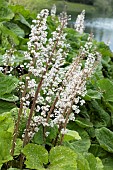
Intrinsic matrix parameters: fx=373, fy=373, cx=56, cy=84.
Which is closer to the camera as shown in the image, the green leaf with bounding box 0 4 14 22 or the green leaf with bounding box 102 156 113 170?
the green leaf with bounding box 102 156 113 170

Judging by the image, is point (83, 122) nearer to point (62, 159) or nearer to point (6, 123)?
point (6, 123)

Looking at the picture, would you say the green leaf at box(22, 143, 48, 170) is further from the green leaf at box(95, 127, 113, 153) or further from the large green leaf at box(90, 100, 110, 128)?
the large green leaf at box(90, 100, 110, 128)

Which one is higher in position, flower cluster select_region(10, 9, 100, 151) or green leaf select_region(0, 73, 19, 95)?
flower cluster select_region(10, 9, 100, 151)

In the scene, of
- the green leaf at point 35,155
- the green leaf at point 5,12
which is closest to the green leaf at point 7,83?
the green leaf at point 35,155

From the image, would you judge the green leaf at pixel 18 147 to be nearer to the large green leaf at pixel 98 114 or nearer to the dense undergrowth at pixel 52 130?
the dense undergrowth at pixel 52 130

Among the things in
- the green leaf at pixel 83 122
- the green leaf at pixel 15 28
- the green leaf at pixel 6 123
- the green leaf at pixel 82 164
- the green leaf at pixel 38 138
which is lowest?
the green leaf at pixel 83 122

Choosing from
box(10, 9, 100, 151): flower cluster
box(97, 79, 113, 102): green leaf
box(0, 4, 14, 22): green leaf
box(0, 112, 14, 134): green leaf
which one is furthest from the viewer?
box(0, 4, 14, 22): green leaf

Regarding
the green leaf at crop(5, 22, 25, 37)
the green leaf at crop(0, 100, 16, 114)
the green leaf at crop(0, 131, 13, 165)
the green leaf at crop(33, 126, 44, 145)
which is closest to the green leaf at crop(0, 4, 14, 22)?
the green leaf at crop(5, 22, 25, 37)

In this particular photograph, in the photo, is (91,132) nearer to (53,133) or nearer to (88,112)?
(88,112)

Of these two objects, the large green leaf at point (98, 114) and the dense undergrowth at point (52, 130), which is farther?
the large green leaf at point (98, 114)
